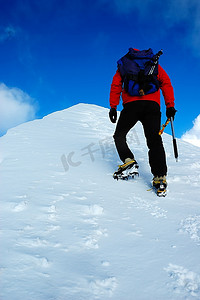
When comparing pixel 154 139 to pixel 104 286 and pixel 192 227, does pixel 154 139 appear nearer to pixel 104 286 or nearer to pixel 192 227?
pixel 192 227

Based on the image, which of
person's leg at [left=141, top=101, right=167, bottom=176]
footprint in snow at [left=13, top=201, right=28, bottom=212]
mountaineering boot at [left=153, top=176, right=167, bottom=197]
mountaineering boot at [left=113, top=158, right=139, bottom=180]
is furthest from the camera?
mountaineering boot at [left=113, top=158, right=139, bottom=180]

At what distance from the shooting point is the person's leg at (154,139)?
10.6ft

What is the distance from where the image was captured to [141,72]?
130 inches

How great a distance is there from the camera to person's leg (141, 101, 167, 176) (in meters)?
3.22

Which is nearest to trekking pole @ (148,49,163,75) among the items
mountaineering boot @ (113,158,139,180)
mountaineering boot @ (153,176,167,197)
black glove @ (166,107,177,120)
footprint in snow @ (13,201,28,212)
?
black glove @ (166,107,177,120)

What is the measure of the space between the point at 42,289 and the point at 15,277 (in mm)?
196

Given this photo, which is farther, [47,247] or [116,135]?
[116,135]

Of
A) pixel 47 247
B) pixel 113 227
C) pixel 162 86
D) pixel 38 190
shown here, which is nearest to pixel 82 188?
pixel 38 190

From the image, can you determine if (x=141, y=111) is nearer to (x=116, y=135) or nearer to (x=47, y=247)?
(x=116, y=135)

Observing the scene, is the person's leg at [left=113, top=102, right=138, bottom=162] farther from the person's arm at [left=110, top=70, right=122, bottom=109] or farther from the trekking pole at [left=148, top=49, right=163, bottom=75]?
the trekking pole at [left=148, top=49, right=163, bottom=75]

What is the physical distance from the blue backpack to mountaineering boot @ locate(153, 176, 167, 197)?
1.21 meters

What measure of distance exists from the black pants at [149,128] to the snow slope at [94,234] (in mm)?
396

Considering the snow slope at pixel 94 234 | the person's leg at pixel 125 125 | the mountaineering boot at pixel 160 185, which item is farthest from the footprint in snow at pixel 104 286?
the person's leg at pixel 125 125

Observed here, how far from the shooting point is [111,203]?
8.73 ft
